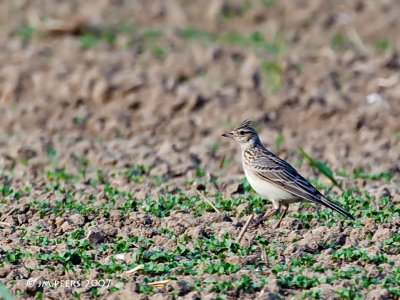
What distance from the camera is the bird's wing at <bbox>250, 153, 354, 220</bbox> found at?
8.73 meters

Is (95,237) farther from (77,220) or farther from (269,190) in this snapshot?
(269,190)

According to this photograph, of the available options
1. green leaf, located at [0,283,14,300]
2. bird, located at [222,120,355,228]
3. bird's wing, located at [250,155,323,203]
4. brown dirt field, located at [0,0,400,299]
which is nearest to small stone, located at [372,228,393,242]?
brown dirt field, located at [0,0,400,299]

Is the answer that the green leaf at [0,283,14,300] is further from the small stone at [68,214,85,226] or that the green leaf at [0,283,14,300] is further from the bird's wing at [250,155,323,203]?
the bird's wing at [250,155,323,203]

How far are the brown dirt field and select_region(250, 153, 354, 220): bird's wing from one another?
259 millimetres

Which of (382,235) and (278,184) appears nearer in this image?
(382,235)

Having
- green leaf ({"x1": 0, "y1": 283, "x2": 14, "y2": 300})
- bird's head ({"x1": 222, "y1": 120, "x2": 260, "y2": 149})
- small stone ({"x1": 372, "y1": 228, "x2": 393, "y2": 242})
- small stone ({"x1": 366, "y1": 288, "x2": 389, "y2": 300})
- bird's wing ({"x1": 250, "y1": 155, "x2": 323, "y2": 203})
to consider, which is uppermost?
green leaf ({"x1": 0, "y1": 283, "x2": 14, "y2": 300})

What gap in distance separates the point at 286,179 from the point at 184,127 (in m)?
4.08

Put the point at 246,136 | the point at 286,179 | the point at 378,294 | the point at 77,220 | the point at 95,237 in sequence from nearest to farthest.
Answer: the point at 378,294 < the point at 95,237 < the point at 77,220 < the point at 286,179 < the point at 246,136

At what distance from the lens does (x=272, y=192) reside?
9070 millimetres

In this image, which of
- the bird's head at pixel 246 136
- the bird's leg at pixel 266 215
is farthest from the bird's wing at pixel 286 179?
the bird's head at pixel 246 136

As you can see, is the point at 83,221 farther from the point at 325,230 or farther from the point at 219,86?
the point at 219,86

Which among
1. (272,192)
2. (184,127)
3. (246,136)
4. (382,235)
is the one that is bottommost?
(184,127)

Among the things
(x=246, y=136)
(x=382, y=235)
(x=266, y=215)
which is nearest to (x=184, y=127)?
(x=246, y=136)

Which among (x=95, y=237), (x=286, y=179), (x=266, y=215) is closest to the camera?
(x=95, y=237)
